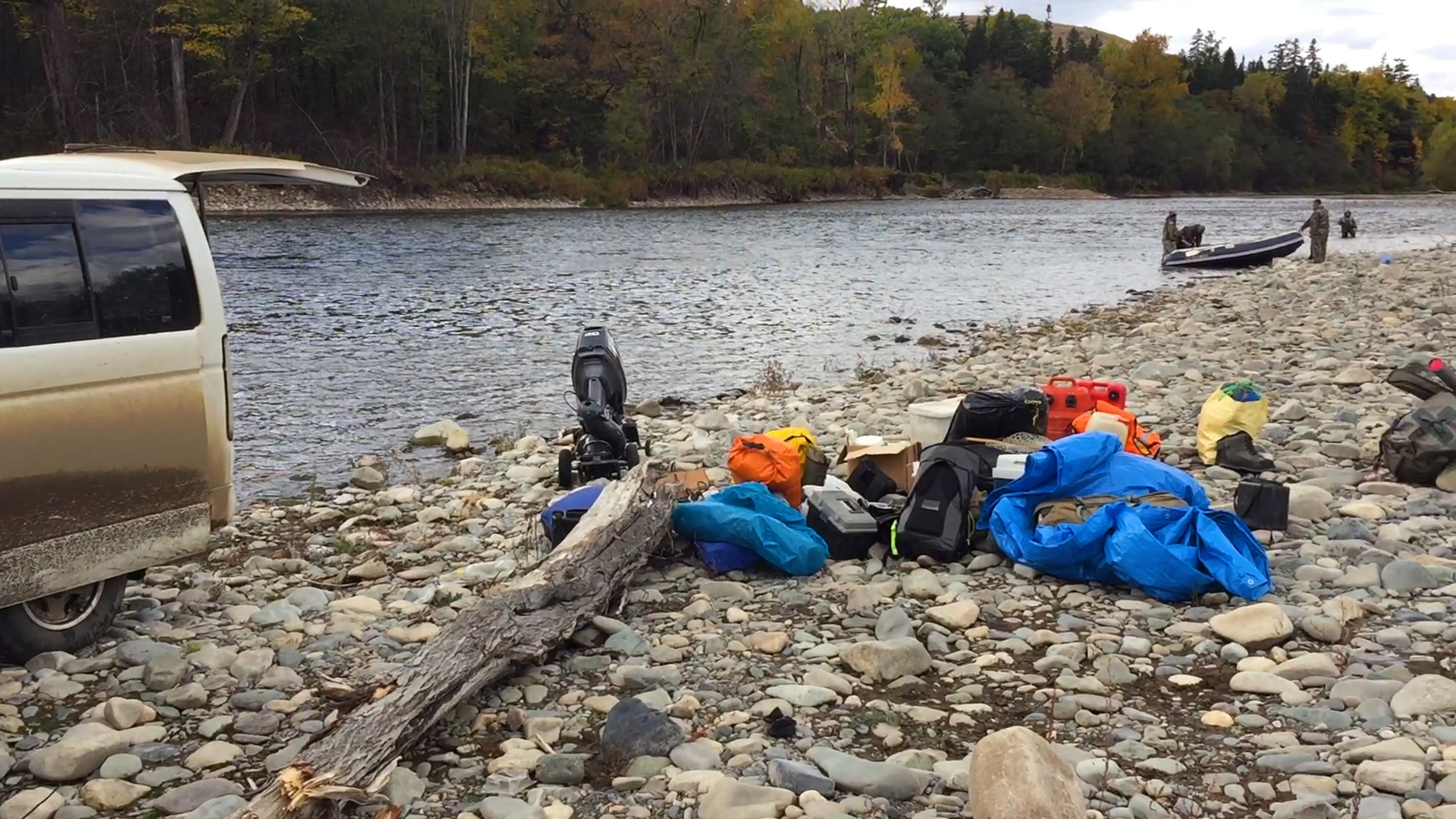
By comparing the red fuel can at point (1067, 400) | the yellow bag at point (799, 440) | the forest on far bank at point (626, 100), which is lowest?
the yellow bag at point (799, 440)

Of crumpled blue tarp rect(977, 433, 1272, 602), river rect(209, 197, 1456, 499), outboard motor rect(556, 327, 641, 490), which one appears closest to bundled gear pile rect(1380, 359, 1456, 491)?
crumpled blue tarp rect(977, 433, 1272, 602)

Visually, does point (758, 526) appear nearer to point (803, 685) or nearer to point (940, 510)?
point (940, 510)

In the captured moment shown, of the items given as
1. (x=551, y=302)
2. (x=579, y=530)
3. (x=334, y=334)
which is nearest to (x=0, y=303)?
(x=579, y=530)

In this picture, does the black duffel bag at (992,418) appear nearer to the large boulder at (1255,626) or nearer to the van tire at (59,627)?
the large boulder at (1255,626)

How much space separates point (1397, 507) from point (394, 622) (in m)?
6.67

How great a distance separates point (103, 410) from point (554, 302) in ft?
64.7

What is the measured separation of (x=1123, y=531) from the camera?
6.44 metres

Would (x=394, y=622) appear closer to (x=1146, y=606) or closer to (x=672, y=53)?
(x=1146, y=606)

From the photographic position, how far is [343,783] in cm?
401

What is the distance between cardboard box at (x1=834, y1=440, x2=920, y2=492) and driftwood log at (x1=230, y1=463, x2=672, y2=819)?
1.85m

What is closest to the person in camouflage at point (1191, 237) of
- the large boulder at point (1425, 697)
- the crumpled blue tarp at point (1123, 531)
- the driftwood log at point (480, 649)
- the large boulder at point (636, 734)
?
the crumpled blue tarp at point (1123, 531)

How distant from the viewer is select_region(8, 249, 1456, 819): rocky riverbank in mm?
4301

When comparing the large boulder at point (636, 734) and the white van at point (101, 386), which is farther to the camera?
the white van at point (101, 386)

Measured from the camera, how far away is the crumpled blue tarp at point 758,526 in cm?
696
